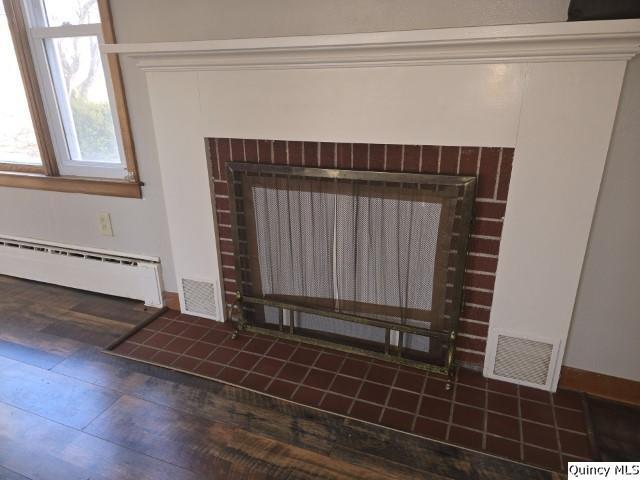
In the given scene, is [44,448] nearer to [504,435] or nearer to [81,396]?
[81,396]

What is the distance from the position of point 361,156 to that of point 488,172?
455 mm

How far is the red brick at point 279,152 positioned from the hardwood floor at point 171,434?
92 cm

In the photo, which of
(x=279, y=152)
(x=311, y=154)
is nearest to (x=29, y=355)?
(x=279, y=152)

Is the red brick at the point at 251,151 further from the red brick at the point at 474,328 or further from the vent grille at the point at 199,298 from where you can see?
Answer: the red brick at the point at 474,328

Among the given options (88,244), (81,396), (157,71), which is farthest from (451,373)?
(88,244)

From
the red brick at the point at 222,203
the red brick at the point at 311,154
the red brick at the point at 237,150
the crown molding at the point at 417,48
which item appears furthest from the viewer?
the red brick at the point at 222,203

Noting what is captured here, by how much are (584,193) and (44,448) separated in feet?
6.49

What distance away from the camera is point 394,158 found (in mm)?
1624

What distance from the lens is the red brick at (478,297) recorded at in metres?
1.69

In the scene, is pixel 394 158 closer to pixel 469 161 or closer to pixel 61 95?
pixel 469 161

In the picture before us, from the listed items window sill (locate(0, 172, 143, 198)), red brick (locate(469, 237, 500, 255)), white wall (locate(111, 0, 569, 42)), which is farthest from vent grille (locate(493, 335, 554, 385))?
window sill (locate(0, 172, 143, 198))

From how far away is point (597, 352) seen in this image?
1.64 meters

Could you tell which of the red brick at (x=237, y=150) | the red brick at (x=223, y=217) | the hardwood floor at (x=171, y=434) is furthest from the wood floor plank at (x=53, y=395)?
the red brick at (x=237, y=150)

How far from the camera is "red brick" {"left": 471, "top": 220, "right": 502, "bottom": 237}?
5.20ft
